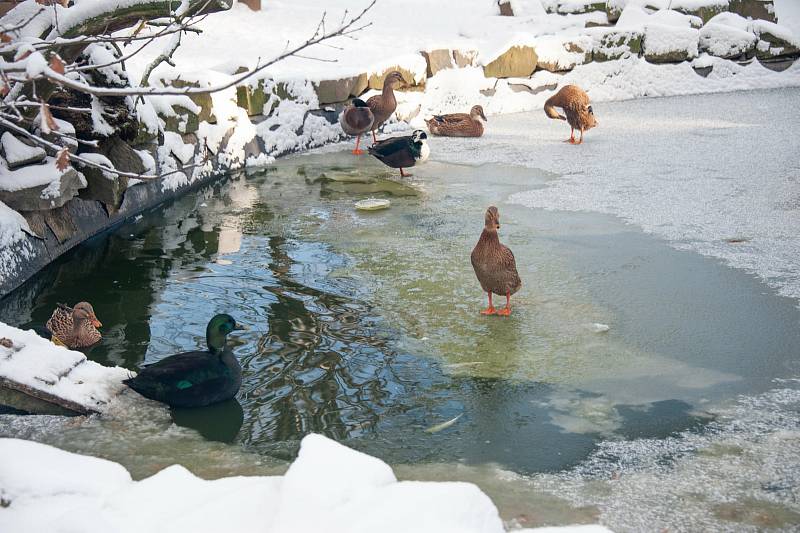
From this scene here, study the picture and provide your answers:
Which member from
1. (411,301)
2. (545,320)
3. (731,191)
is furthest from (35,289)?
(731,191)

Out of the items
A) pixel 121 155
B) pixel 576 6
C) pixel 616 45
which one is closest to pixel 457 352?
pixel 121 155

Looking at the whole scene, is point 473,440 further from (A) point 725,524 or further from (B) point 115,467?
(B) point 115,467

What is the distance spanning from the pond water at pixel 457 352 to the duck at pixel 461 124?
166 inches

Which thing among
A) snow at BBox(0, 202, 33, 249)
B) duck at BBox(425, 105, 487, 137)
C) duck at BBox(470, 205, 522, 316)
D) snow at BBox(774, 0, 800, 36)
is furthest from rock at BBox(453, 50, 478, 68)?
duck at BBox(470, 205, 522, 316)

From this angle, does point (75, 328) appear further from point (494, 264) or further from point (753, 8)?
point (753, 8)

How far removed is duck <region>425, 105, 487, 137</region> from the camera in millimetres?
11523

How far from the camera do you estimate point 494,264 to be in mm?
4926

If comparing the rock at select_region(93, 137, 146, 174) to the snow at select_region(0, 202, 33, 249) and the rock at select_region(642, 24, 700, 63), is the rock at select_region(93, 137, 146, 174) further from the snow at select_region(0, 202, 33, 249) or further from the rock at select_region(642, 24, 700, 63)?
the rock at select_region(642, 24, 700, 63)

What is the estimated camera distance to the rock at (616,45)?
16125 mm

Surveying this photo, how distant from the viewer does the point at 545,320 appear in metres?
4.97

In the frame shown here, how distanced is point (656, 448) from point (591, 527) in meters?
1.32

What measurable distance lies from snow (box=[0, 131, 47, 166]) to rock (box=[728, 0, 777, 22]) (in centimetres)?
1584

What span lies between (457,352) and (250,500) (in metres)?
2.24

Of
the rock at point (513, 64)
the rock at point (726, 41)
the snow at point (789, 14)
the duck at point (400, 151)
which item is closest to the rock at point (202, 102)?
the duck at point (400, 151)
